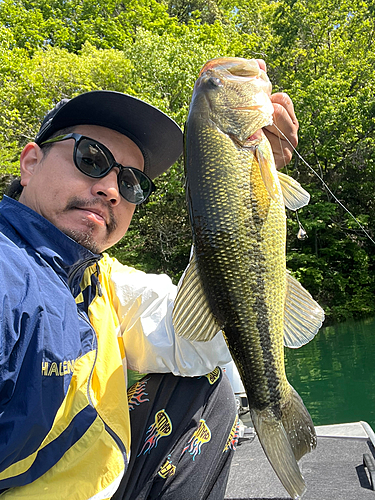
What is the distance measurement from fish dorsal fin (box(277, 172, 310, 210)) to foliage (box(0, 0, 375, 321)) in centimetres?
1057

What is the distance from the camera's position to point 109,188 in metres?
1.73

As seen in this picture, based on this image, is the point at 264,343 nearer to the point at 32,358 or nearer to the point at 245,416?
the point at 32,358

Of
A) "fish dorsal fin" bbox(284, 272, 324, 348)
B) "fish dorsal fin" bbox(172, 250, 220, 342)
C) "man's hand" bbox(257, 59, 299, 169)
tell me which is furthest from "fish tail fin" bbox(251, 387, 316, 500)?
"man's hand" bbox(257, 59, 299, 169)

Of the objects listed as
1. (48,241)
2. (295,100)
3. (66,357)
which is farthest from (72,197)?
(295,100)

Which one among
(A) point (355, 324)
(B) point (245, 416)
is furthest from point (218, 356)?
(A) point (355, 324)

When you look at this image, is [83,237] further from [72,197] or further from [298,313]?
[298,313]

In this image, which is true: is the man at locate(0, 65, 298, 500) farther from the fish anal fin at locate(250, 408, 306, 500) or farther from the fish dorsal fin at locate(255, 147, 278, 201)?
the fish anal fin at locate(250, 408, 306, 500)

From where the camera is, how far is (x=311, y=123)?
14.3 meters

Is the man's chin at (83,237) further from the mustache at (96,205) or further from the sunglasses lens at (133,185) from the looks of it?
the sunglasses lens at (133,185)

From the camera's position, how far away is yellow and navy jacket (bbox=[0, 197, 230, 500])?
114 cm

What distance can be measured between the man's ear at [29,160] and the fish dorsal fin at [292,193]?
1056mm

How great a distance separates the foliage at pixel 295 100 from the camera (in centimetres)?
1297

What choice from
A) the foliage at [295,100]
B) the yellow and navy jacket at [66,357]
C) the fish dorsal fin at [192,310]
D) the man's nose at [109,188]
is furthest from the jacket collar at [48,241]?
the foliage at [295,100]

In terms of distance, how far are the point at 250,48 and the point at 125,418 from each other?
17.9m
